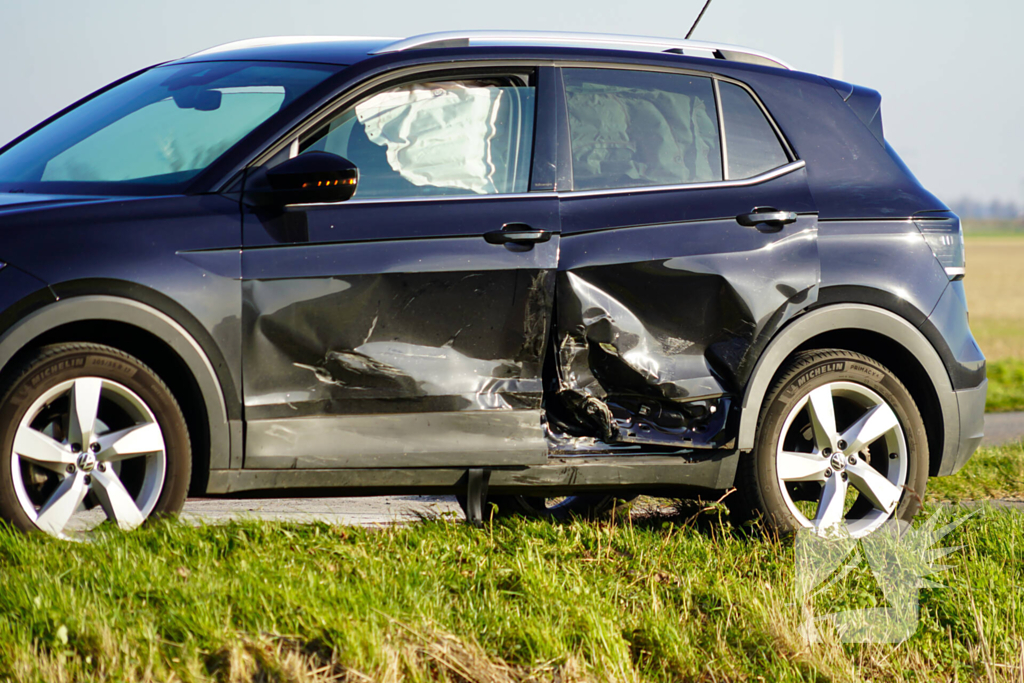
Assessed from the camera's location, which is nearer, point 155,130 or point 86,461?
point 86,461

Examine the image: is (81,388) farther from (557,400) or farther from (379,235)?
(557,400)

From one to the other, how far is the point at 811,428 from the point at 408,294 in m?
1.94

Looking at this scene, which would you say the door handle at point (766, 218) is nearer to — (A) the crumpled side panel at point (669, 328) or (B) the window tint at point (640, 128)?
(A) the crumpled side panel at point (669, 328)

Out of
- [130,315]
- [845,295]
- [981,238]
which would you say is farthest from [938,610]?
[981,238]

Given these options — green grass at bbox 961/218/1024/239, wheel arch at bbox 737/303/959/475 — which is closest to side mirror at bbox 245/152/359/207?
wheel arch at bbox 737/303/959/475

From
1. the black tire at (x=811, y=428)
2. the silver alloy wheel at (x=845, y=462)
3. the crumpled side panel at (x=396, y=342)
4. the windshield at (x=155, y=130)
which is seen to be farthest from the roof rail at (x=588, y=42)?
the silver alloy wheel at (x=845, y=462)

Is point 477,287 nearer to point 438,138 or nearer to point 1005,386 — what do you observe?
point 438,138

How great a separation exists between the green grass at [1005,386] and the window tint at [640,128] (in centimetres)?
661

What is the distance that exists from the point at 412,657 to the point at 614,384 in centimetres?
150

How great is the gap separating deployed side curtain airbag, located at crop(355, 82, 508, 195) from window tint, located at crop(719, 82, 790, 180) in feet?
3.37

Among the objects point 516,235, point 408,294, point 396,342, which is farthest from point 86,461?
point 516,235

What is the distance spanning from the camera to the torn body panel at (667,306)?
429cm

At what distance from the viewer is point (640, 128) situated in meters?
4.53

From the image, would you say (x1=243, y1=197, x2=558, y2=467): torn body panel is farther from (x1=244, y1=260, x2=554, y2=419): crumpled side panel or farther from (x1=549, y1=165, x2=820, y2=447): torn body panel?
(x1=549, y1=165, x2=820, y2=447): torn body panel
